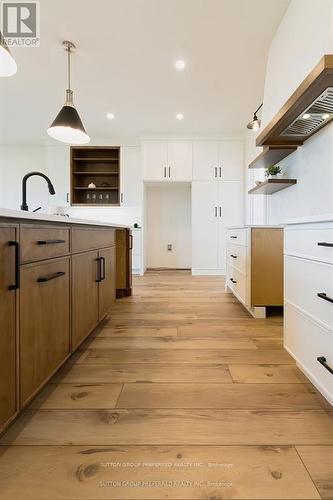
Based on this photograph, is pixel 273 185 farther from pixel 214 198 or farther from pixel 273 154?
pixel 214 198

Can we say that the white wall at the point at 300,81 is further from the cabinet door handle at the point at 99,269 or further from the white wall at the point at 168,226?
the white wall at the point at 168,226

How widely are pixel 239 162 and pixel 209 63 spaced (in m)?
2.30

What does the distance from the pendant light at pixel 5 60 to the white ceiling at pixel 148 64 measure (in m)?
1.02

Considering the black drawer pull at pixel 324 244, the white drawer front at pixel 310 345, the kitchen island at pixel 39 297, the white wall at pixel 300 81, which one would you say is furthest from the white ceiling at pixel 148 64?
the white drawer front at pixel 310 345

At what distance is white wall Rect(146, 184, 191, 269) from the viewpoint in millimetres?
6086

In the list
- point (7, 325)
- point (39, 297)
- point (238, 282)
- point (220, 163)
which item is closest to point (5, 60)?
point (39, 297)

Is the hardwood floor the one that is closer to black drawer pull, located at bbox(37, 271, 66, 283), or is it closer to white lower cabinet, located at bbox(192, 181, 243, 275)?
black drawer pull, located at bbox(37, 271, 66, 283)

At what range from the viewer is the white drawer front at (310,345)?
1045 mm

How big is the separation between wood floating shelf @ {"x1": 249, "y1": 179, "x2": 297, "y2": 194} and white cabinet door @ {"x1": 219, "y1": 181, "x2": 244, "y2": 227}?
190cm

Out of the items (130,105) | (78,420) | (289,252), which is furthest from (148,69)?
(78,420)

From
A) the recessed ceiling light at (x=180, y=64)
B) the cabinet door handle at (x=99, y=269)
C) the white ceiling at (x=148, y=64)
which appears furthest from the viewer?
Result: the recessed ceiling light at (x=180, y=64)

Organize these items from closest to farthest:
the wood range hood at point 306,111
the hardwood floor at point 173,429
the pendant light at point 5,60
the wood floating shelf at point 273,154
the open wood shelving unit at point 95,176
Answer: the hardwood floor at point 173,429, the wood range hood at point 306,111, the pendant light at point 5,60, the wood floating shelf at point 273,154, the open wood shelving unit at point 95,176

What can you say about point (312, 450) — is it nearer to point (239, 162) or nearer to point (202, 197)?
point (202, 197)

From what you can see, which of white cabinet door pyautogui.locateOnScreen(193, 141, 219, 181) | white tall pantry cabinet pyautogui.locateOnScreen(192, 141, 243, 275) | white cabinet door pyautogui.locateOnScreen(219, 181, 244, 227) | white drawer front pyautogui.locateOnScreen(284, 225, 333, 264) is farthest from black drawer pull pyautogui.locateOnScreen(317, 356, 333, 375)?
white cabinet door pyautogui.locateOnScreen(193, 141, 219, 181)
